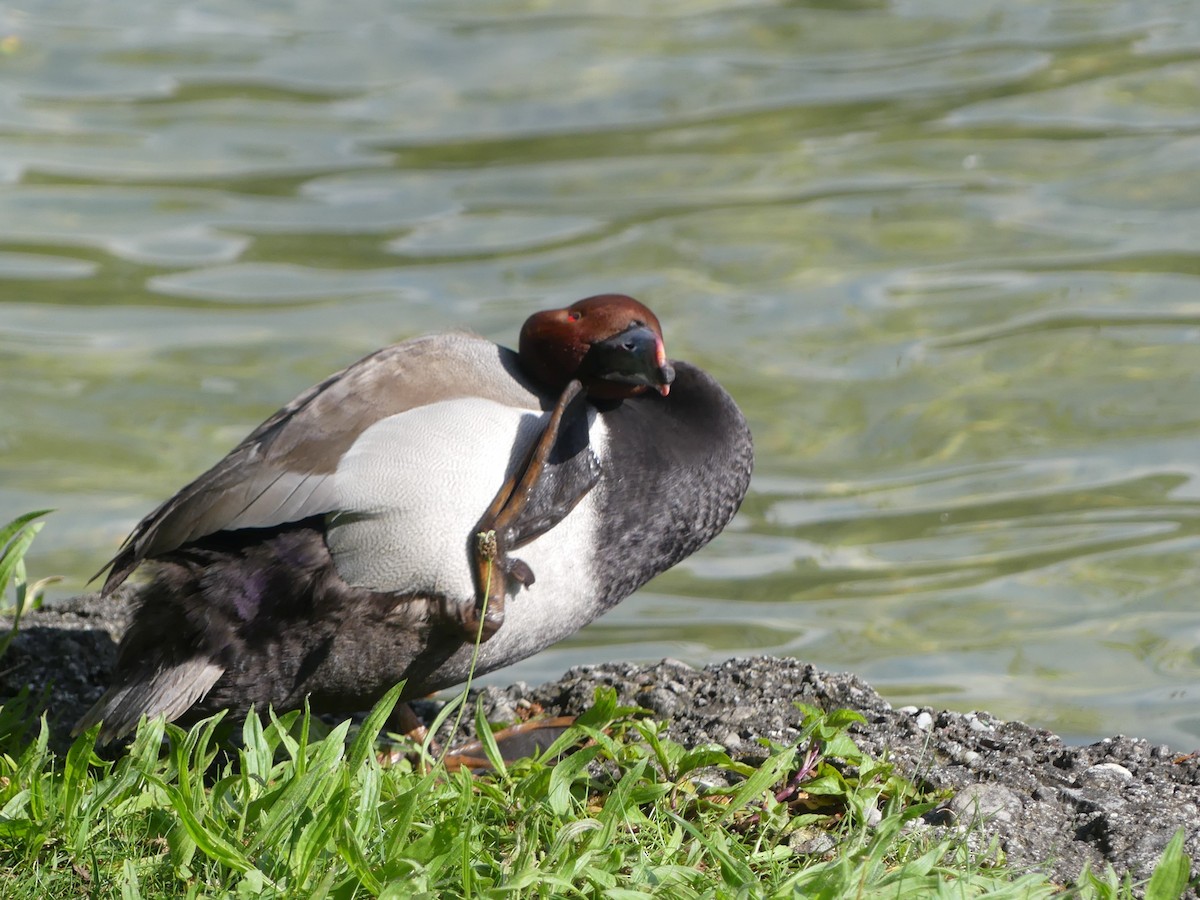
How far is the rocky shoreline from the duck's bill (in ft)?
2.43

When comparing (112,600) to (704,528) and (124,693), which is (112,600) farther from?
(704,528)

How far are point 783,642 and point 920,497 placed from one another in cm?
125

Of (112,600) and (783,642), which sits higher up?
(112,600)

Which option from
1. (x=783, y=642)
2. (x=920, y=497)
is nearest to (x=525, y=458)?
(x=783, y=642)

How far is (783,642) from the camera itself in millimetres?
5453

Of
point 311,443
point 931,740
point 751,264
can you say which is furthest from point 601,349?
point 751,264

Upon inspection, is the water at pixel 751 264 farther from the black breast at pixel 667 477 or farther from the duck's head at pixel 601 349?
the duck's head at pixel 601 349

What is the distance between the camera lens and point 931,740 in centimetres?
345

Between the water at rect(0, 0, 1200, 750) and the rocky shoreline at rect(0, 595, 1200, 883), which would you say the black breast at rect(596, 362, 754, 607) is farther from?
the water at rect(0, 0, 1200, 750)

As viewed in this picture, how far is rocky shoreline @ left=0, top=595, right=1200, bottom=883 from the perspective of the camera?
9.80 feet

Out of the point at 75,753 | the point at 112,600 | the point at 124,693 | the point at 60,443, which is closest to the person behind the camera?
the point at 75,753

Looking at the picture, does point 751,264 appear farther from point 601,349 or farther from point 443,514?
point 443,514

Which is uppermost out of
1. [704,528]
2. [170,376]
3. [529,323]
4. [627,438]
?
[529,323]

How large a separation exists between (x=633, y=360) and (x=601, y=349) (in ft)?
0.27
